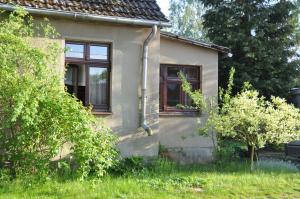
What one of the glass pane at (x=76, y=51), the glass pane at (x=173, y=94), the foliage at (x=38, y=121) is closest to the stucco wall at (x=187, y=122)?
the glass pane at (x=173, y=94)

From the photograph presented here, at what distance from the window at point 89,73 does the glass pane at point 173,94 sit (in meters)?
3.35

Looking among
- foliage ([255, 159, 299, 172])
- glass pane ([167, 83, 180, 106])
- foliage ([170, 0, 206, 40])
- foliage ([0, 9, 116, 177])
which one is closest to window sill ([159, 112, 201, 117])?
glass pane ([167, 83, 180, 106])

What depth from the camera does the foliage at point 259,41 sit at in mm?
19391

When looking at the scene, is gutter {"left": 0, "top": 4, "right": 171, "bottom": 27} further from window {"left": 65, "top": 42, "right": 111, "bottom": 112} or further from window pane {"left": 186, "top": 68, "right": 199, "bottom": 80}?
window pane {"left": 186, "top": 68, "right": 199, "bottom": 80}

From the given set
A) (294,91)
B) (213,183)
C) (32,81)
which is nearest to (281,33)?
(294,91)

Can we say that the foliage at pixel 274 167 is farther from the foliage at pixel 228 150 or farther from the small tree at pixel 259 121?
the foliage at pixel 228 150

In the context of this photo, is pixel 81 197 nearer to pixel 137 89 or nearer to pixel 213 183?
pixel 213 183

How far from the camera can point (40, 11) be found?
424 inches

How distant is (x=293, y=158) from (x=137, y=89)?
7060 mm

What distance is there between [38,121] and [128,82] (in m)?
3.92

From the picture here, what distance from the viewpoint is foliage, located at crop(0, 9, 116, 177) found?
28.1ft

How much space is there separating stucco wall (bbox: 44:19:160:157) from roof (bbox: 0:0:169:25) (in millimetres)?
351

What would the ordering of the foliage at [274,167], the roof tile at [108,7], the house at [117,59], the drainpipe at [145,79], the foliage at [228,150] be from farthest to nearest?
the foliage at [228,150]
the foliage at [274,167]
the drainpipe at [145,79]
the house at [117,59]
the roof tile at [108,7]

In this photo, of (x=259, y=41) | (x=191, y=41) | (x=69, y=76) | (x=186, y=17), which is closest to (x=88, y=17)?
(x=69, y=76)
